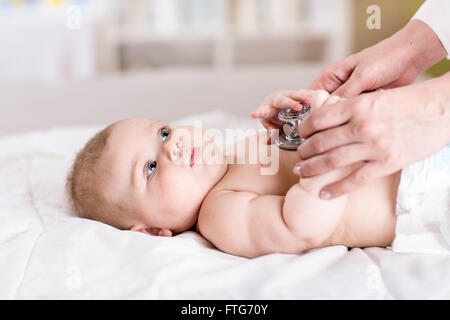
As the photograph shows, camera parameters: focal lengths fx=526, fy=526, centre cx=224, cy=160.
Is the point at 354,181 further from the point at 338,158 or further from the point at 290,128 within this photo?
the point at 290,128

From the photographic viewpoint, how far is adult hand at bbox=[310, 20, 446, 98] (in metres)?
1.01

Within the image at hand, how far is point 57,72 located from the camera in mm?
3199

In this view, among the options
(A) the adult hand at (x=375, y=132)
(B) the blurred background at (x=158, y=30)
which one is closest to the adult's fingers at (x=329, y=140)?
(A) the adult hand at (x=375, y=132)

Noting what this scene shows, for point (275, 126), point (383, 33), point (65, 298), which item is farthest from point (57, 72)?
point (65, 298)

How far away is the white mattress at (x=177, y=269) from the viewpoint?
74cm

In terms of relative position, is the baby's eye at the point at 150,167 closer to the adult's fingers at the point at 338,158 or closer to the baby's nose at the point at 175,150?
the baby's nose at the point at 175,150

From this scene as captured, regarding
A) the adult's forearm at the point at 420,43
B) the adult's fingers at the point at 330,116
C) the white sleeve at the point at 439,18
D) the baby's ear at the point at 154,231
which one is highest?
the white sleeve at the point at 439,18

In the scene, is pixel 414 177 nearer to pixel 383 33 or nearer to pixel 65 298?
pixel 65 298

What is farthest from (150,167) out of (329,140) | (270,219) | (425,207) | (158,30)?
(158,30)

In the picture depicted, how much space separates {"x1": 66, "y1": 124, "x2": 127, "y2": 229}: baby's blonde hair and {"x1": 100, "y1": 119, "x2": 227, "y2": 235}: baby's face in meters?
0.02

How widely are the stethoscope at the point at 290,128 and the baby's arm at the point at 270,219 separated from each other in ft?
0.38

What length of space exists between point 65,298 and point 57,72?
106 inches

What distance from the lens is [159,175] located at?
96 centimetres

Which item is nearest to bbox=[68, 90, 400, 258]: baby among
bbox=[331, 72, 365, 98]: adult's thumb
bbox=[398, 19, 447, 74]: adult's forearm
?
bbox=[331, 72, 365, 98]: adult's thumb
